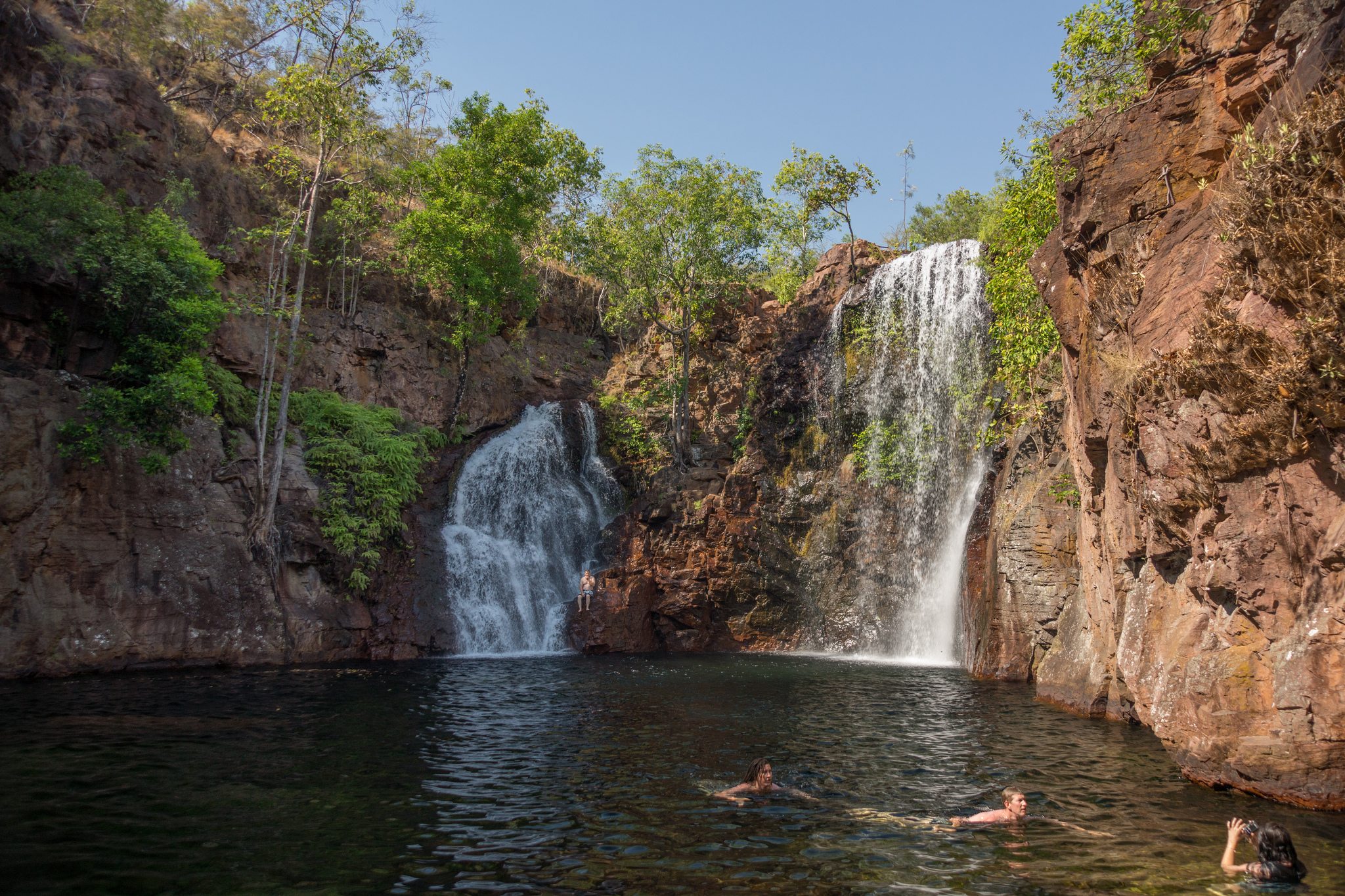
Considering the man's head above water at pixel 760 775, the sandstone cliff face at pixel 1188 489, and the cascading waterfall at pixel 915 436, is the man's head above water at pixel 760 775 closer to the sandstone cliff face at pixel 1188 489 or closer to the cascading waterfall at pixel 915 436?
the sandstone cliff face at pixel 1188 489

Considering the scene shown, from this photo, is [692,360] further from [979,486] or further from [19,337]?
[19,337]

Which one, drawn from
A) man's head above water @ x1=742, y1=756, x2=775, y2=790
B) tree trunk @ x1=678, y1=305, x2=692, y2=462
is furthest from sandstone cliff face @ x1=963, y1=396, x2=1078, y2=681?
tree trunk @ x1=678, y1=305, x2=692, y2=462

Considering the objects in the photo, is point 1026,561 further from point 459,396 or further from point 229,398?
point 229,398

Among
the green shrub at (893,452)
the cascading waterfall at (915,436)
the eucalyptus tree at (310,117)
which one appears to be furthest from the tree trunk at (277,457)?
the green shrub at (893,452)

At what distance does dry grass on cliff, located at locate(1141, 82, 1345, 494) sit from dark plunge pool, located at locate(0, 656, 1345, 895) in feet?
13.1

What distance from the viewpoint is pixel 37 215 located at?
66.2 ft

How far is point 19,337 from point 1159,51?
1005 inches

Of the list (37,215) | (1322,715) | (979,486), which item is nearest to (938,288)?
(979,486)

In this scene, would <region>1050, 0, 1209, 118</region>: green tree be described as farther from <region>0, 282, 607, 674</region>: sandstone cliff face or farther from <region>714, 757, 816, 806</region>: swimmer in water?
<region>0, 282, 607, 674</region>: sandstone cliff face

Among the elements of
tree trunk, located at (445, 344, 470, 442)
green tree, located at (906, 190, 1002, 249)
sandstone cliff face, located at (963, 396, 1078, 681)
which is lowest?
sandstone cliff face, located at (963, 396, 1078, 681)

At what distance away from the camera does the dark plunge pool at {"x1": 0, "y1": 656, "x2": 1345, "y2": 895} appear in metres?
7.12

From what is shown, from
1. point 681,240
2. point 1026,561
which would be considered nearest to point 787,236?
point 681,240

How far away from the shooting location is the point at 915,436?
1053 inches

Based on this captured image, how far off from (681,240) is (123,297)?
19.3 meters
